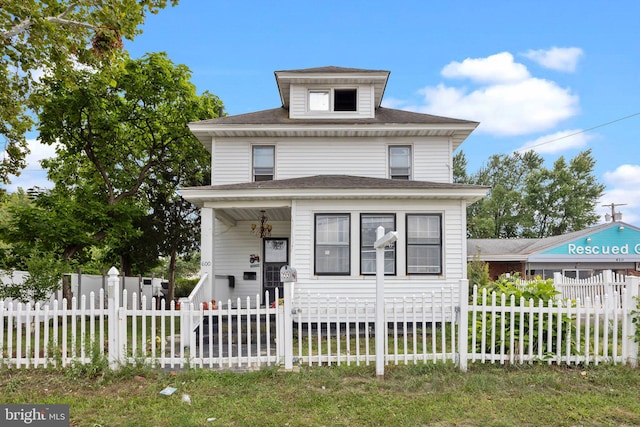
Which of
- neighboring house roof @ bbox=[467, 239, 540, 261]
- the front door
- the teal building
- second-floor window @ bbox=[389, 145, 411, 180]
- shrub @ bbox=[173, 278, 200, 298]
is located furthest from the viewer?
shrub @ bbox=[173, 278, 200, 298]

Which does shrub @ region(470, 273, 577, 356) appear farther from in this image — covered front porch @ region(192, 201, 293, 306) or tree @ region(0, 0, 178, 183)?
tree @ region(0, 0, 178, 183)

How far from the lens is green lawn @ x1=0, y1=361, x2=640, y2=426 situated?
209 inches

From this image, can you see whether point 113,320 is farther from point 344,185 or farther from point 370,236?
point 370,236

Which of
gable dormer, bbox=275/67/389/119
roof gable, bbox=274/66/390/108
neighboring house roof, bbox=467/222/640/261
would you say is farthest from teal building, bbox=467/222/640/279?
roof gable, bbox=274/66/390/108

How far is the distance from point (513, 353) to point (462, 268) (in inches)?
166

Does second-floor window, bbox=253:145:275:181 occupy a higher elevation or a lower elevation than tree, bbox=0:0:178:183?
lower

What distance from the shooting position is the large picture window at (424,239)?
Result: 36.7 feet

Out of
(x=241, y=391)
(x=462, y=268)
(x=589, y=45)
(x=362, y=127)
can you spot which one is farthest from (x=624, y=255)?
(x=241, y=391)

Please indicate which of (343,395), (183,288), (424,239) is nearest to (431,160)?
(424,239)

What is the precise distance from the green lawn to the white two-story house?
14.1 feet

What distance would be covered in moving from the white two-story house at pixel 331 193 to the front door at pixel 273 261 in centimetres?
3

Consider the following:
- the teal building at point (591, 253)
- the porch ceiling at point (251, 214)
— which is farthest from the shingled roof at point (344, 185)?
the teal building at point (591, 253)

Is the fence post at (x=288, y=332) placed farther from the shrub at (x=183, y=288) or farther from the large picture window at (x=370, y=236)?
the shrub at (x=183, y=288)

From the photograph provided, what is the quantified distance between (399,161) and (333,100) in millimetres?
2853
